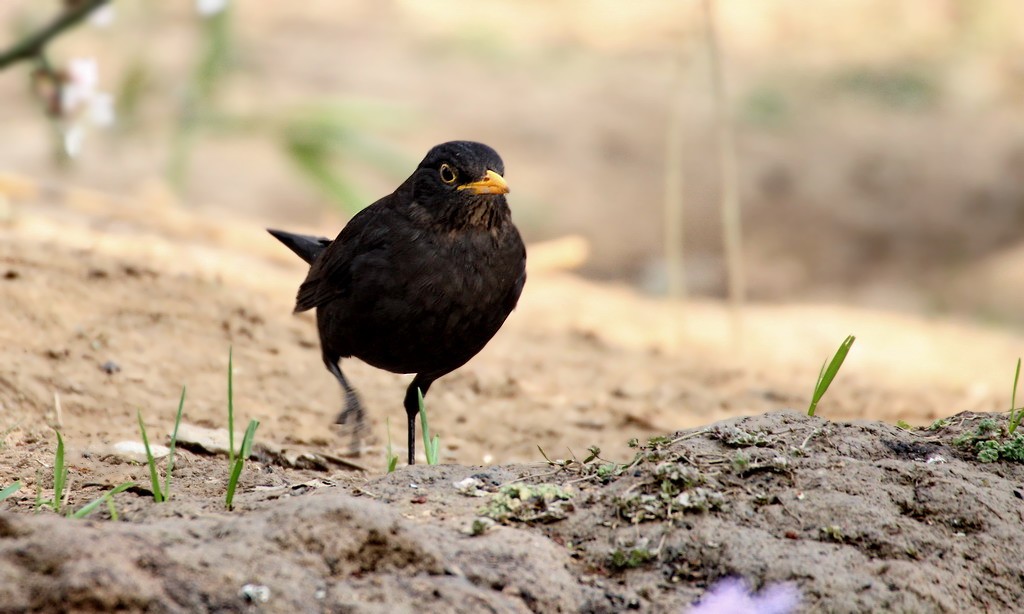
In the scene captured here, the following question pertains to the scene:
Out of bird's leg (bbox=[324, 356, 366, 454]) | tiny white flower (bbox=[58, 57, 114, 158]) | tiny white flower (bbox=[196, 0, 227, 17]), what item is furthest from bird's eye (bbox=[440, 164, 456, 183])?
tiny white flower (bbox=[196, 0, 227, 17])

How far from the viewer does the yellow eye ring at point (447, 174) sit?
13.7ft

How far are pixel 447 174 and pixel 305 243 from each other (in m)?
1.35

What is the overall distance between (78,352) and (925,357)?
210 inches

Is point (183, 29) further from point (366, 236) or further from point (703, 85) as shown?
point (366, 236)

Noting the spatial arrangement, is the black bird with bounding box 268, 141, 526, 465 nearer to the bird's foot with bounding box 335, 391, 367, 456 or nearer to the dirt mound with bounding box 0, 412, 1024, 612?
the bird's foot with bounding box 335, 391, 367, 456

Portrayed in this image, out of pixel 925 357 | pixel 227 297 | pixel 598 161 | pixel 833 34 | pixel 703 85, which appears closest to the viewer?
pixel 227 297

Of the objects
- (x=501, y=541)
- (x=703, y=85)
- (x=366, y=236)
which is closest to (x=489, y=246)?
(x=366, y=236)

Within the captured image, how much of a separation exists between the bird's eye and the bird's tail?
1.18 meters

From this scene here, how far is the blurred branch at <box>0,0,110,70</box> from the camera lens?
5383 millimetres

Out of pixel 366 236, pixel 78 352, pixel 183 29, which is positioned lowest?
pixel 78 352

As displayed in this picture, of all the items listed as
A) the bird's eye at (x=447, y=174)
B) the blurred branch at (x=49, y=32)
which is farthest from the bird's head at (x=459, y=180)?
the blurred branch at (x=49, y=32)

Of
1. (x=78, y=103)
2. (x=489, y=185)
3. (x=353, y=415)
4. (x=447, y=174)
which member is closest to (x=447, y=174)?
(x=447, y=174)

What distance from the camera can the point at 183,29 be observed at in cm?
1482

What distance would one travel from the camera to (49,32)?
5.40 meters
